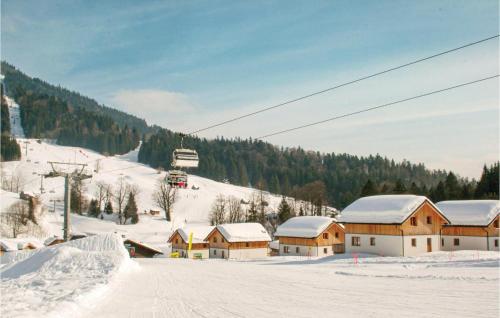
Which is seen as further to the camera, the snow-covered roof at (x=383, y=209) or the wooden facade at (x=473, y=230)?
the wooden facade at (x=473, y=230)

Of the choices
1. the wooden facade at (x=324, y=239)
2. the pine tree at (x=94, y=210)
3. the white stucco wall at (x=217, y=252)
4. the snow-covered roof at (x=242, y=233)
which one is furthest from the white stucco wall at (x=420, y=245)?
the pine tree at (x=94, y=210)

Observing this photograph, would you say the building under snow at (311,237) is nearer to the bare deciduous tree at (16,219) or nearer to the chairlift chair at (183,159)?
the chairlift chair at (183,159)

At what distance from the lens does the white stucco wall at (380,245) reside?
1703 inches

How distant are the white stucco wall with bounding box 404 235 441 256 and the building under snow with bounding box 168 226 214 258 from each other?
110ft

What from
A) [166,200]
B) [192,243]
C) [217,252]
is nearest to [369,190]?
[217,252]

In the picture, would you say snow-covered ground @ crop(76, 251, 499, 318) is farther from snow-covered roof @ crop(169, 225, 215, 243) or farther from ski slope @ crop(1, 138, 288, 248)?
ski slope @ crop(1, 138, 288, 248)

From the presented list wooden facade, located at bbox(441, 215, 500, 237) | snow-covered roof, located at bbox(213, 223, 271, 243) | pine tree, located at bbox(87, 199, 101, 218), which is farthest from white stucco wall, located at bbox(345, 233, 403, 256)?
pine tree, located at bbox(87, 199, 101, 218)

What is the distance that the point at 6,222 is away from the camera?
83.6m

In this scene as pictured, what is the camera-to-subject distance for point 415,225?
147 feet

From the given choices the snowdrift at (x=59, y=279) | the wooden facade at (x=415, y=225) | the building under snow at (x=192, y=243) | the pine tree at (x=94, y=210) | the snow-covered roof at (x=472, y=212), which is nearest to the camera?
the snowdrift at (x=59, y=279)

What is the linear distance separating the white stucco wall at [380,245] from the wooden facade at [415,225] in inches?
16.7

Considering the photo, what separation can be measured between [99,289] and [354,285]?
34.7 feet

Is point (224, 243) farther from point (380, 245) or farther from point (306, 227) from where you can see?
point (380, 245)

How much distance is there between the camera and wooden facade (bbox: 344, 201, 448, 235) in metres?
43.8
